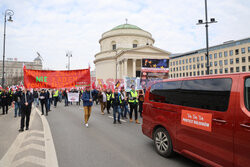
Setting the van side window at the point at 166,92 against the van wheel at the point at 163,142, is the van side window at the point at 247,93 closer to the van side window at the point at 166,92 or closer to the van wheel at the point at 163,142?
the van side window at the point at 166,92

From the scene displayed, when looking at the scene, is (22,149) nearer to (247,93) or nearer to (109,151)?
(109,151)

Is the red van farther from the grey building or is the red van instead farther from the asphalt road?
the grey building

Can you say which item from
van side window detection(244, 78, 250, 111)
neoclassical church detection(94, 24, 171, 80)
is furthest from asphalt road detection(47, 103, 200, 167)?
neoclassical church detection(94, 24, 171, 80)

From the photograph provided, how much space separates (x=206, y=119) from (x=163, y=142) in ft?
4.65

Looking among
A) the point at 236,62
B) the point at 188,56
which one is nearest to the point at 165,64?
the point at 236,62

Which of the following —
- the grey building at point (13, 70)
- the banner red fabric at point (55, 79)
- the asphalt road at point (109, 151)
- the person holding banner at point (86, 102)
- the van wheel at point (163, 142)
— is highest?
the grey building at point (13, 70)

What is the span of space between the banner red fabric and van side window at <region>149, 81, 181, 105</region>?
3.96 metres

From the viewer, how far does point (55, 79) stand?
7.33 metres

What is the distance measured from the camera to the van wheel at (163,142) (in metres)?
3.89

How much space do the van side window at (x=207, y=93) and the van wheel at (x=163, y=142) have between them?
38.9 inches

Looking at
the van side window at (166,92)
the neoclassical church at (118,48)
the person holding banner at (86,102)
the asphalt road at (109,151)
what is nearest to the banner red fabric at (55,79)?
the person holding banner at (86,102)

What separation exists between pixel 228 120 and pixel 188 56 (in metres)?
74.3

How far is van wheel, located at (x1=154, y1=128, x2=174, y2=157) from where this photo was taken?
3.89 m

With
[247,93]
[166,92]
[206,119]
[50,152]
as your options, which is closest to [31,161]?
[50,152]
